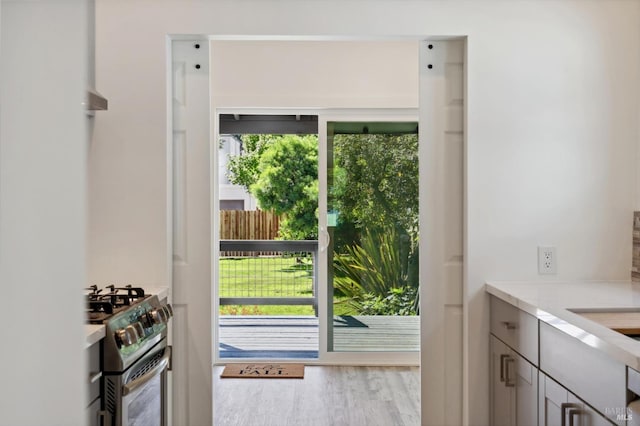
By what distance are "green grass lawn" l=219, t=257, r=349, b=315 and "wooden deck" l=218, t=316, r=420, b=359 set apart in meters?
0.28

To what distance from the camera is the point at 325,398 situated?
130 inches

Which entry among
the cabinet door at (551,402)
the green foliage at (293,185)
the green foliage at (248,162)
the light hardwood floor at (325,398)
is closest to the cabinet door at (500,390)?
the cabinet door at (551,402)

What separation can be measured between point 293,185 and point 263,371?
1825 mm

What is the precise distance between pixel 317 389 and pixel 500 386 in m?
1.62

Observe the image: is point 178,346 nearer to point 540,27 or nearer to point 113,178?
point 113,178

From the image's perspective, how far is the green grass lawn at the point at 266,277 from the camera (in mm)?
4746

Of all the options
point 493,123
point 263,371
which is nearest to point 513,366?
point 493,123

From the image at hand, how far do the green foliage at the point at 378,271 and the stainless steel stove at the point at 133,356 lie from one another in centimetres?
194

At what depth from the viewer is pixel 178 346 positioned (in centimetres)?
231

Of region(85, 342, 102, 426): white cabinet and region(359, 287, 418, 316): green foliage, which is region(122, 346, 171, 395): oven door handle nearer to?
region(85, 342, 102, 426): white cabinet

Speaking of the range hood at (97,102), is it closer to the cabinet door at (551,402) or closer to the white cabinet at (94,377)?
the white cabinet at (94,377)

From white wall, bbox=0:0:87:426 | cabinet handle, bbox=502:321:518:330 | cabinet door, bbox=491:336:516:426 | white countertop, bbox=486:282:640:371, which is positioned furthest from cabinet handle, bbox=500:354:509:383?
white wall, bbox=0:0:87:426

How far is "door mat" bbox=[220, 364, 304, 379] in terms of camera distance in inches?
147

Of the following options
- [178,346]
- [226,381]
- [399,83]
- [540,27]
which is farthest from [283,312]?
[540,27]
